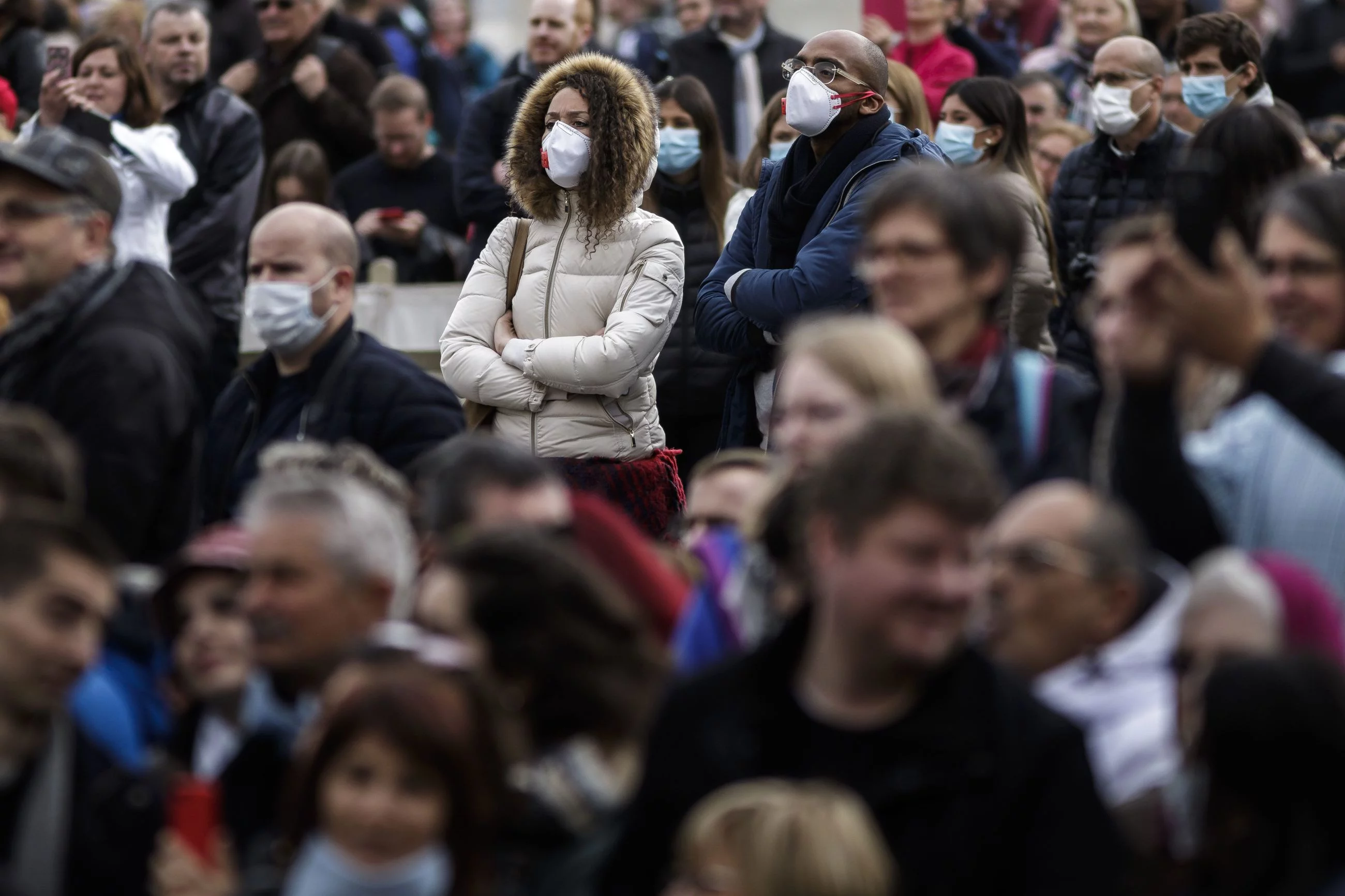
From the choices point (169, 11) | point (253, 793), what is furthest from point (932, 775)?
point (169, 11)

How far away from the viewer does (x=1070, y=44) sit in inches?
459

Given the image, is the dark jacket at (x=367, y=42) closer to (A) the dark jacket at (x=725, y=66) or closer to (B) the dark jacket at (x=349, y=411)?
(A) the dark jacket at (x=725, y=66)

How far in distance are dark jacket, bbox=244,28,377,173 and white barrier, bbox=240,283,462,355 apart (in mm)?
1715

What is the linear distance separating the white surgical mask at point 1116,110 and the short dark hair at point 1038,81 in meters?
1.69

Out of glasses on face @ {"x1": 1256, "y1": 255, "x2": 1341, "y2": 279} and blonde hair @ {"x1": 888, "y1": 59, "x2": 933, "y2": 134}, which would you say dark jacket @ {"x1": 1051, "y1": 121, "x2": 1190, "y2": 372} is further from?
glasses on face @ {"x1": 1256, "y1": 255, "x2": 1341, "y2": 279}

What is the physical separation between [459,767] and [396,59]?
429 inches

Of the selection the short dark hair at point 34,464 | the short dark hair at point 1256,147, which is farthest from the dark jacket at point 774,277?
the short dark hair at point 34,464

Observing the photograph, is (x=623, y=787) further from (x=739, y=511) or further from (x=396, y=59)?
(x=396, y=59)

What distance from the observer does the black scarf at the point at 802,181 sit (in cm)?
682

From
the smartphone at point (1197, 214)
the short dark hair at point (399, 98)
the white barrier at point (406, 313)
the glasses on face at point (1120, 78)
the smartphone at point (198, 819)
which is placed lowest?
the white barrier at point (406, 313)

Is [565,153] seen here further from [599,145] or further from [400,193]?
[400,193]

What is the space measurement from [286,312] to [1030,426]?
7.88 feet

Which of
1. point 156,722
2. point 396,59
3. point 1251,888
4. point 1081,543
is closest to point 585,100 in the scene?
point 156,722

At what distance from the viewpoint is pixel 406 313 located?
9.77 m
